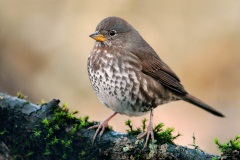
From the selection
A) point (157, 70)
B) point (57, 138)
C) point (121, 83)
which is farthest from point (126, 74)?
point (57, 138)

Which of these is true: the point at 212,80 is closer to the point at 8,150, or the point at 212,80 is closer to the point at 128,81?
the point at 128,81

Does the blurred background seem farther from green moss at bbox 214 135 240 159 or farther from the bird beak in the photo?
green moss at bbox 214 135 240 159

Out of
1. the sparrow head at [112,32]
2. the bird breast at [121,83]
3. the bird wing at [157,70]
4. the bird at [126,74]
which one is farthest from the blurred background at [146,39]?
the bird breast at [121,83]

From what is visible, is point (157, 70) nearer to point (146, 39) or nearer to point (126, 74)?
point (126, 74)

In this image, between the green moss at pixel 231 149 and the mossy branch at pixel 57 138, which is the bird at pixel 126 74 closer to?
the mossy branch at pixel 57 138

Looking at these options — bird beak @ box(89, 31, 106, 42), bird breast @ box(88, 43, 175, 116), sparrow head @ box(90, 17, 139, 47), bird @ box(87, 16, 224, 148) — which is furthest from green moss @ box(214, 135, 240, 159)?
bird beak @ box(89, 31, 106, 42)

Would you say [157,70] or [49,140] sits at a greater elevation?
[157,70]
